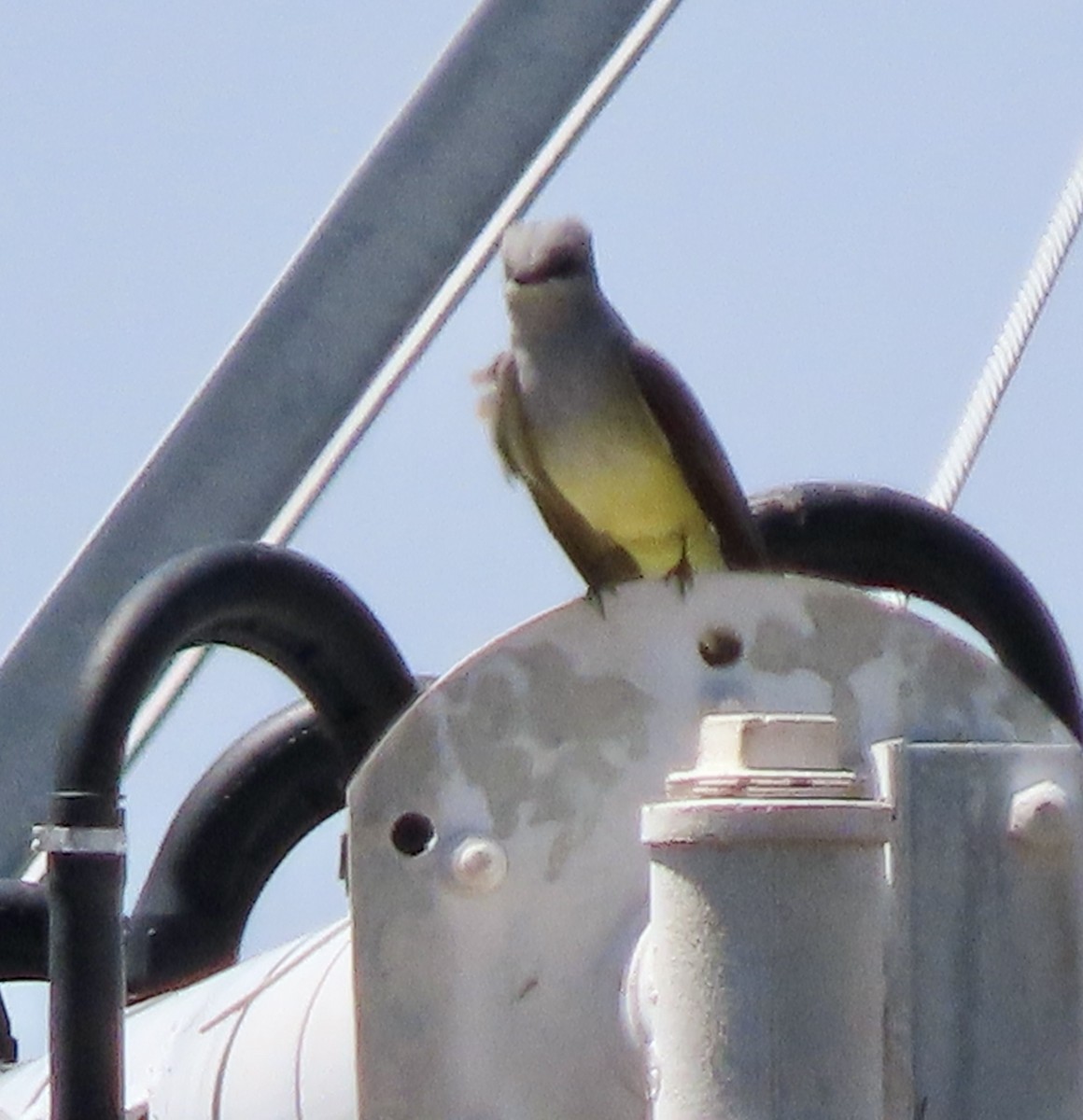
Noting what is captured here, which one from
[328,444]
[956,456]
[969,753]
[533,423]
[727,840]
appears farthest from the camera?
[533,423]

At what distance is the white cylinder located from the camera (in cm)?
116

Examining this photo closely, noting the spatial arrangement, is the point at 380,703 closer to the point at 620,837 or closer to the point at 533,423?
the point at 620,837

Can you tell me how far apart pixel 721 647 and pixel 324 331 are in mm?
1514

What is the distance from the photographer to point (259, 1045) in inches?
70.6

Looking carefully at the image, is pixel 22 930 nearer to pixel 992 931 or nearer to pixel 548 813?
pixel 548 813

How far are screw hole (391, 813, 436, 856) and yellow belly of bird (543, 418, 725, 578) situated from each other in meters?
1.56

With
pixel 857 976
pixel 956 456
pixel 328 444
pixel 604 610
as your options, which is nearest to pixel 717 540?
pixel 956 456

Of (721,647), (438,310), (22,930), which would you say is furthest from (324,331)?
(721,647)

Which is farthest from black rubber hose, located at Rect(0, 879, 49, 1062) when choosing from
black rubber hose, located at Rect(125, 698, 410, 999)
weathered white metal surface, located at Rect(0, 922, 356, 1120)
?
weathered white metal surface, located at Rect(0, 922, 356, 1120)

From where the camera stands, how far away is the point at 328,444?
9.68ft

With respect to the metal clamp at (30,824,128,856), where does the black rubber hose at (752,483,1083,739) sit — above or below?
above

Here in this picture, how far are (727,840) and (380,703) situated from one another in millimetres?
1100

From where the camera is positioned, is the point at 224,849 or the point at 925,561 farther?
the point at 224,849

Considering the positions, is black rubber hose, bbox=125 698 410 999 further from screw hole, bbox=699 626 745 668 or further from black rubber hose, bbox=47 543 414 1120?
screw hole, bbox=699 626 745 668
